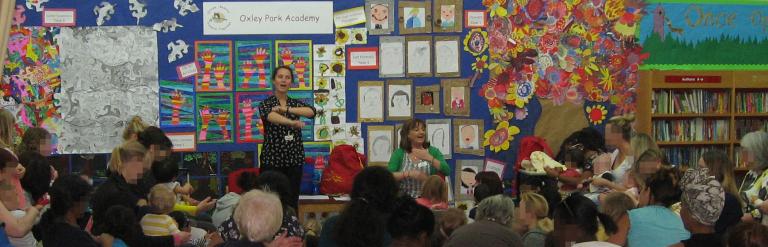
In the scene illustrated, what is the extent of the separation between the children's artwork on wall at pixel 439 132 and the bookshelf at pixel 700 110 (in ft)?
6.21

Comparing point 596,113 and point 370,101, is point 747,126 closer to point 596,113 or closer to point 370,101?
point 596,113

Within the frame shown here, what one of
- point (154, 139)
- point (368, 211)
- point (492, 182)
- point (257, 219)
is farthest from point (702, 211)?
point (154, 139)

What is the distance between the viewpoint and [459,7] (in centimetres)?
879

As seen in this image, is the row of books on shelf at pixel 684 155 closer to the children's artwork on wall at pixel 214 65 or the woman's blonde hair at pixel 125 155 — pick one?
the children's artwork on wall at pixel 214 65

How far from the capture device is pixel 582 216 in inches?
161

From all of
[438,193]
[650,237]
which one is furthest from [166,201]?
[650,237]

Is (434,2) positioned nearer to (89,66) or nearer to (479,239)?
(89,66)

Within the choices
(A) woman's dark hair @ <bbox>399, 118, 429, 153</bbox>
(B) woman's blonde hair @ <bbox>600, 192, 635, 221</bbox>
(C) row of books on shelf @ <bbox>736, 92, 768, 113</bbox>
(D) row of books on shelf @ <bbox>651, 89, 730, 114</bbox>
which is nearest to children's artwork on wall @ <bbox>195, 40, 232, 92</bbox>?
(A) woman's dark hair @ <bbox>399, 118, 429, 153</bbox>

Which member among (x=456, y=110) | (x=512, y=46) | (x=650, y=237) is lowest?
(x=650, y=237)

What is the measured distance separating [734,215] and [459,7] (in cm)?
411

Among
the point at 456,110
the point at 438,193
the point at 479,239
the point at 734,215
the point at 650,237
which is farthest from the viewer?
the point at 456,110

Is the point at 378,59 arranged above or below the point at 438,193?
above

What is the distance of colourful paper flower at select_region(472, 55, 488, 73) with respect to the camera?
8.81 m

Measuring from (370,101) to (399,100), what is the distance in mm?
282
